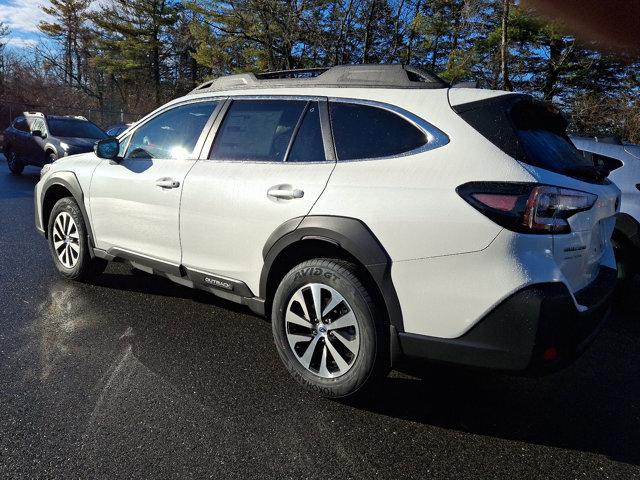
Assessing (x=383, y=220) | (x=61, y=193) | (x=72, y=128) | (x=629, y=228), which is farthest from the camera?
(x=72, y=128)

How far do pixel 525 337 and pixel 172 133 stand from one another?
2.96 meters

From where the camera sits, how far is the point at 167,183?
140 inches

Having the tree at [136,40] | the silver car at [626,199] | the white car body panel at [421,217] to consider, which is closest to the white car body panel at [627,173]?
the silver car at [626,199]

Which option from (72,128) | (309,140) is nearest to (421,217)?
(309,140)

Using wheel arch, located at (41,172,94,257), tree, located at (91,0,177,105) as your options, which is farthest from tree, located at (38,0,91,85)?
wheel arch, located at (41,172,94,257)

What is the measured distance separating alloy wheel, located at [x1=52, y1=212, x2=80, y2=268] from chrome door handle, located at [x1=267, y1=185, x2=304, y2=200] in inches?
96.8

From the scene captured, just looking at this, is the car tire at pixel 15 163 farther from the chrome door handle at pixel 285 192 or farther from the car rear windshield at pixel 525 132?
the car rear windshield at pixel 525 132

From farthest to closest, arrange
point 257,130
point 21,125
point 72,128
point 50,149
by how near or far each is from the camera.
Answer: point 21,125, point 72,128, point 50,149, point 257,130

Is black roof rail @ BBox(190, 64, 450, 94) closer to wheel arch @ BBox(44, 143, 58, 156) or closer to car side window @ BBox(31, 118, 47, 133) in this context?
wheel arch @ BBox(44, 143, 58, 156)

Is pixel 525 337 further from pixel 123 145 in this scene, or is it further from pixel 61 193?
pixel 61 193

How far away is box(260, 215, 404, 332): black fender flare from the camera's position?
97.6 inches

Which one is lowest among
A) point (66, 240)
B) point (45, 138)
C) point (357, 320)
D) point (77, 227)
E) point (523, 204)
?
point (45, 138)

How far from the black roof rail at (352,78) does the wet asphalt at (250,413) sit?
1.80 metres

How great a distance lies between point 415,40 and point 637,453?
24499 mm
